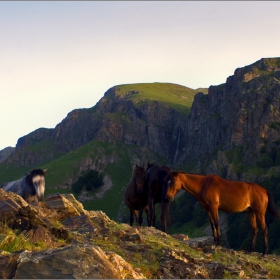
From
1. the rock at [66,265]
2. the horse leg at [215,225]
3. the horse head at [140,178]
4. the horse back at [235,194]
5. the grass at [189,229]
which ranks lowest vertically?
the grass at [189,229]

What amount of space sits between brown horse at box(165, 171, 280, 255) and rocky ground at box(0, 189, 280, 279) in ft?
5.07

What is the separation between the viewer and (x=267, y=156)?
186500mm

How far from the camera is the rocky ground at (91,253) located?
409 inches

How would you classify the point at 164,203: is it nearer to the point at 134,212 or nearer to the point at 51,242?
the point at 134,212

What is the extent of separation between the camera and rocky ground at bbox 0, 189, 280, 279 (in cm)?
1040

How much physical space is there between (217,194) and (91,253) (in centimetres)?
1259

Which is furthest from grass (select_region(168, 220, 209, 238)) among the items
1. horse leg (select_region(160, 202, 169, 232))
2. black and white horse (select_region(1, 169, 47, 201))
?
black and white horse (select_region(1, 169, 47, 201))

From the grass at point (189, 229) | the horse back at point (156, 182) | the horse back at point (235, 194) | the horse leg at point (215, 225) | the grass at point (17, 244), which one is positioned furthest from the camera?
the grass at point (189, 229)

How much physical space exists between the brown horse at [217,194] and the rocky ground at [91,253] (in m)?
1.54

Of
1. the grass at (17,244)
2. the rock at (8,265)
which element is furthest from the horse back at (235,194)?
the rock at (8,265)

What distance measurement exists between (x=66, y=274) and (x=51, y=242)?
364cm

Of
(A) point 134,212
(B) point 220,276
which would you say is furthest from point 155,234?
(A) point 134,212

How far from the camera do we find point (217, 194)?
22.5 meters

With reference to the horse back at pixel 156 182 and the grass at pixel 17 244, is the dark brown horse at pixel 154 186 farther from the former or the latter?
the grass at pixel 17 244
